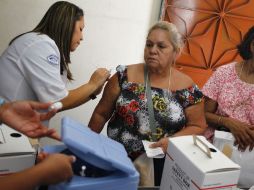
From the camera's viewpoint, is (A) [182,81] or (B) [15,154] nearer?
(B) [15,154]

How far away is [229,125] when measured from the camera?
1.56m

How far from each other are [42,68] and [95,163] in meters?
0.65

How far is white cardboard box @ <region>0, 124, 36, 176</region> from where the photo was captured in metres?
0.90

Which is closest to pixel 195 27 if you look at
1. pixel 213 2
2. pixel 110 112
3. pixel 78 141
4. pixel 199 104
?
pixel 213 2

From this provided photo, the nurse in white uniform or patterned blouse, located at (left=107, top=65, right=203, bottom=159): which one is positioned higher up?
the nurse in white uniform

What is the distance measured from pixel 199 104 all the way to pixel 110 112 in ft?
1.57

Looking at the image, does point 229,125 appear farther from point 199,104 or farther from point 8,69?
point 8,69

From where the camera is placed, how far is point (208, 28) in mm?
2625

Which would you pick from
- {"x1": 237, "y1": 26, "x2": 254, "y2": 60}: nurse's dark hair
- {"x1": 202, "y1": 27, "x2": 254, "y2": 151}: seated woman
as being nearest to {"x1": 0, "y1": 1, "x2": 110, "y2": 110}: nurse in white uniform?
{"x1": 202, "y1": 27, "x2": 254, "y2": 151}: seated woman

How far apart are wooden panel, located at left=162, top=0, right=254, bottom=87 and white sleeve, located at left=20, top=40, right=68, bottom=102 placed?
4.72ft

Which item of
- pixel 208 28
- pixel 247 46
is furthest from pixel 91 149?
pixel 208 28

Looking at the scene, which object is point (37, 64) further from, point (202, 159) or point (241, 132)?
point (241, 132)

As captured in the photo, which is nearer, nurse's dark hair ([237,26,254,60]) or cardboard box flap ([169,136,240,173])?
cardboard box flap ([169,136,240,173])

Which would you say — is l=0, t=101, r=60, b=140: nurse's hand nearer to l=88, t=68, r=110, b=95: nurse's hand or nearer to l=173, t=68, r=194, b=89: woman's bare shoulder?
l=88, t=68, r=110, b=95: nurse's hand
